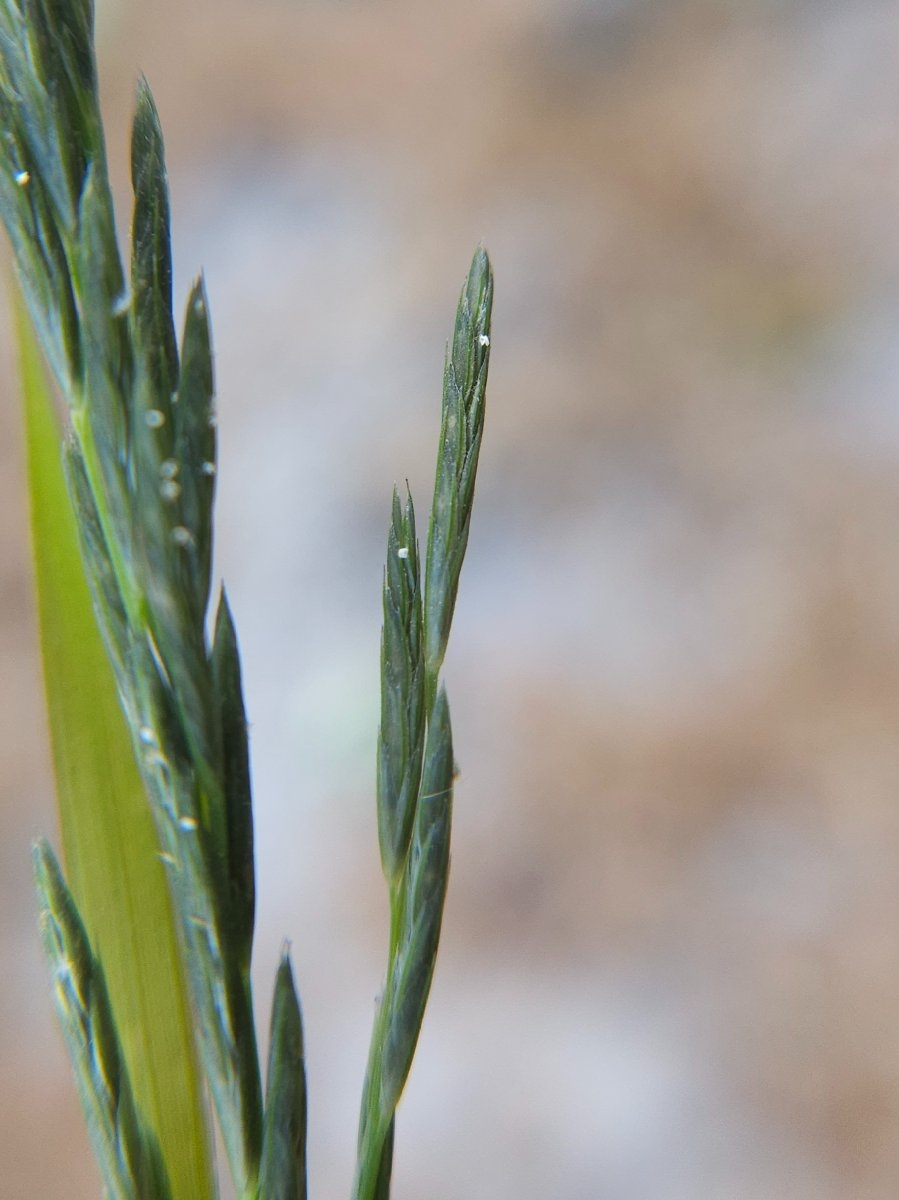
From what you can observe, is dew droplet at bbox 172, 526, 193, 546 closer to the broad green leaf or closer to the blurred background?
the broad green leaf

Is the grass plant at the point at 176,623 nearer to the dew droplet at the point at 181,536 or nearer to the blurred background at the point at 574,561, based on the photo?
the dew droplet at the point at 181,536

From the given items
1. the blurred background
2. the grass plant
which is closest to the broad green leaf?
the grass plant

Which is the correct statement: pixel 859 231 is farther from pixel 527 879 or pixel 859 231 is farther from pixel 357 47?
pixel 527 879

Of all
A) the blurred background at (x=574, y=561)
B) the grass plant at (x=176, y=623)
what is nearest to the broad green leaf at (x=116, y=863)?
the grass plant at (x=176, y=623)

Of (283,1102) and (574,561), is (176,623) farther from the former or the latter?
(574,561)

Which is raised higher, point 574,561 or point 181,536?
point 574,561

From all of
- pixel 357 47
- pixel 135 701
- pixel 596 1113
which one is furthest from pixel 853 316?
pixel 135 701

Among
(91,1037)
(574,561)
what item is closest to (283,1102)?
(91,1037)
